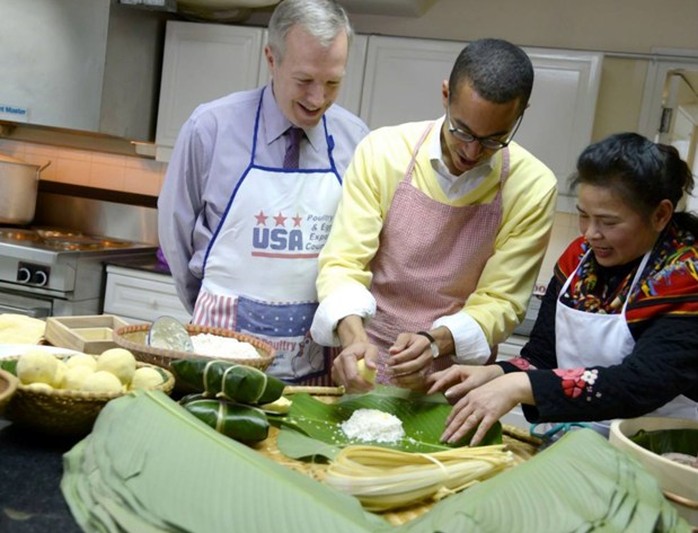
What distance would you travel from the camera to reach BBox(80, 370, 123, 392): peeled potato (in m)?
1.08

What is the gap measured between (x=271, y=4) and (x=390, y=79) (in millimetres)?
701

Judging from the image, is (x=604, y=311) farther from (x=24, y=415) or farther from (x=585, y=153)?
(x=24, y=415)

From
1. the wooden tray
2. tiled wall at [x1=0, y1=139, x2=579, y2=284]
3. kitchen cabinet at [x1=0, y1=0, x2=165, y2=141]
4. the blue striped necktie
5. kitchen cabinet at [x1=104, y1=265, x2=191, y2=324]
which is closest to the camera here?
the wooden tray

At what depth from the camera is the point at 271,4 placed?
12.4ft

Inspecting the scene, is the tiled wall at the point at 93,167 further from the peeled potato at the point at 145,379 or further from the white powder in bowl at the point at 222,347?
the peeled potato at the point at 145,379

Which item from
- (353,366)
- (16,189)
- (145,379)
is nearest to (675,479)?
(353,366)

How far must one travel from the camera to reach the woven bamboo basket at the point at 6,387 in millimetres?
953

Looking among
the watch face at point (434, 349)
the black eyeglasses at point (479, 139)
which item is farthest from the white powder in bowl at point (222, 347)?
the black eyeglasses at point (479, 139)

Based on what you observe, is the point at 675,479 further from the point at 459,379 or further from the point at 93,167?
the point at 93,167

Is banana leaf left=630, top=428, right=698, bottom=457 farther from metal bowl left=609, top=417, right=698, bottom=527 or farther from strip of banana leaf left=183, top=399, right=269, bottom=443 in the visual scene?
strip of banana leaf left=183, top=399, right=269, bottom=443

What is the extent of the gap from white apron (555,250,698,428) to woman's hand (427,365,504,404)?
0.15 metres

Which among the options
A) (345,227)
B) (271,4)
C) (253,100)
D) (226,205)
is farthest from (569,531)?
(271,4)

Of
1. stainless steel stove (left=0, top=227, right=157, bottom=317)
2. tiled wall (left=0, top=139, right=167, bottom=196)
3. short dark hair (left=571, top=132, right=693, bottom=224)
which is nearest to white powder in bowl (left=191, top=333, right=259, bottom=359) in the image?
short dark hair (left=571, top=132, right=693, bottom=224)

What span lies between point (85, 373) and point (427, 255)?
2.84 ft
